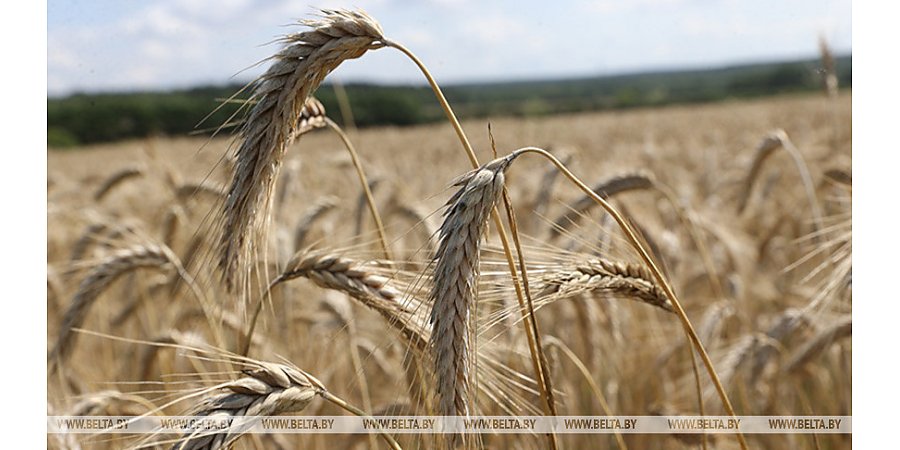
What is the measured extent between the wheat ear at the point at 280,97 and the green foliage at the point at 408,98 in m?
1.15

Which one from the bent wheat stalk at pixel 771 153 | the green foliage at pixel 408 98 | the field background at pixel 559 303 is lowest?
the field background at pixel 559 303

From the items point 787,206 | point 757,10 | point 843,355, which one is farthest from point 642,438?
point 787,206

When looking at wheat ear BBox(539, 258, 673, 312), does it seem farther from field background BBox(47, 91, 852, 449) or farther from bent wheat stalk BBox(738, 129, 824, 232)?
bent wheat stalk BBox(738, 129, 824, 232)

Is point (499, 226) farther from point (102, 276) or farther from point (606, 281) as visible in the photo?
point (102, 276)

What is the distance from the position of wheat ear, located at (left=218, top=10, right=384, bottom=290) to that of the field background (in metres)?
0.06

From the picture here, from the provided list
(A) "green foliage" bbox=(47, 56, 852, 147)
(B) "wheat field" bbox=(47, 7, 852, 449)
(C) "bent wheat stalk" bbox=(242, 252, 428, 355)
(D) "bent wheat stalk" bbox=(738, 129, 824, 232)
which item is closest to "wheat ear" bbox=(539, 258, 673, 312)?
(B) "wheat field" bbox=(47, 7, 852, 449)

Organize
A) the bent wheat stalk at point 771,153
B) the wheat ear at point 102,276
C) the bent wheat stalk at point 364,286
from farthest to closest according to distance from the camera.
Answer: the bent wheat stalk at point 771,153, the wheat ear at point 102,276, the bent wheat stalk at point 364,286

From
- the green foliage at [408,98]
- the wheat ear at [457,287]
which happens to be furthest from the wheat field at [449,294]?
the green foliage at [408,98]

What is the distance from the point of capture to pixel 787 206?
12.3 feet

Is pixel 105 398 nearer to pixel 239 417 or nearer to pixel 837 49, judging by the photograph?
pixel 239 417

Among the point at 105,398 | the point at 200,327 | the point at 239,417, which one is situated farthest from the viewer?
the point at 200,327

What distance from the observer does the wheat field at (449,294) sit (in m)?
1.02

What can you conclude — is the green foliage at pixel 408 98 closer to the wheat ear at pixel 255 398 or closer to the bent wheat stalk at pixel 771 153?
the bent wheat stalk at pixel 771 153
